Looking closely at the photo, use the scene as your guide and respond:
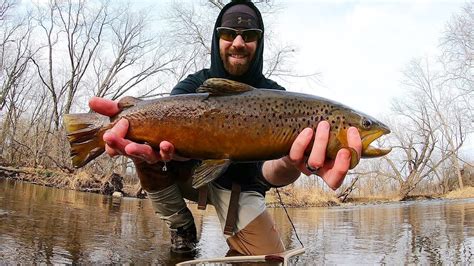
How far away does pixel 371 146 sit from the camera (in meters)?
2.43

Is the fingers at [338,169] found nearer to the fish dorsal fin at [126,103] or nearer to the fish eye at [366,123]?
the fish eye at [366,123]

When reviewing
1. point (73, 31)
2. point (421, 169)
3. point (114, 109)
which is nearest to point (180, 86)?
point (114, 109)

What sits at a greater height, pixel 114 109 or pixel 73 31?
pixel 73 31

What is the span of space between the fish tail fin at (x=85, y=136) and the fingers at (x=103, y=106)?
62 mm

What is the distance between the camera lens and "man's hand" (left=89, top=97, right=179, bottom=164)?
2.50 meters

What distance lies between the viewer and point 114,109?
269cm

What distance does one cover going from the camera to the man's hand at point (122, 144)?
2496 mm

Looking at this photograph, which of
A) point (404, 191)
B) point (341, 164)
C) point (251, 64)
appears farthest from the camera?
point (404, 191)

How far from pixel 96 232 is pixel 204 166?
9.57 ft

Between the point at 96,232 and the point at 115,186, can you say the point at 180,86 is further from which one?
the point at 115,186

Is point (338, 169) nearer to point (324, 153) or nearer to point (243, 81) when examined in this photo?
point (324, 153)

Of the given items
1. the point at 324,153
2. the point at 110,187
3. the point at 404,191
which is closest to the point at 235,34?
the point at 324,153

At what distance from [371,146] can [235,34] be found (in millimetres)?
1714

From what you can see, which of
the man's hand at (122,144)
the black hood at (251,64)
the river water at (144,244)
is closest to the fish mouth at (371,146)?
the man's hand at (122,144)
